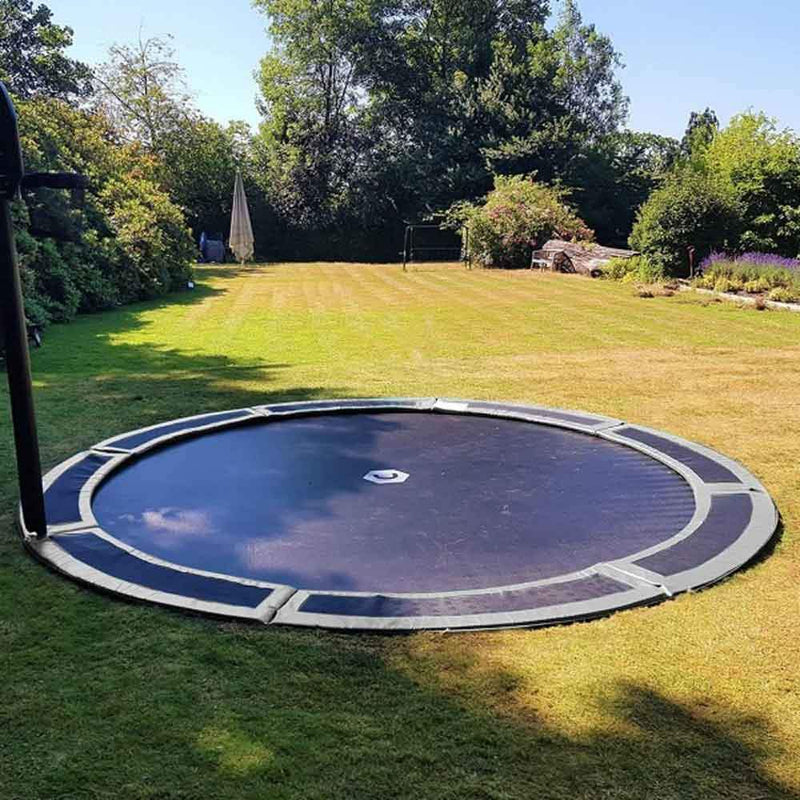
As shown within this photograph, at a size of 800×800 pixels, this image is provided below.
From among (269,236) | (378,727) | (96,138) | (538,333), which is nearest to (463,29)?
(269,236)

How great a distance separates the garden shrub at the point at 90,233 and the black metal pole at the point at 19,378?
5639 millimetres

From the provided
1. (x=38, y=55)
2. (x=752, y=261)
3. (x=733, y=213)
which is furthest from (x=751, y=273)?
(x=38, y=55)

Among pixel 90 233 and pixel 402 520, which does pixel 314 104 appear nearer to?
pixel 90 233

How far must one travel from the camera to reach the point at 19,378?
279cm

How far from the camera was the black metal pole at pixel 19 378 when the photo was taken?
2734mm

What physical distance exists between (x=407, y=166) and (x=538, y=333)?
60.0 ft

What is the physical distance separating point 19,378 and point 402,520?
5.19ft

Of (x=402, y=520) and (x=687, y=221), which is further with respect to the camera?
(x=687, y=221)

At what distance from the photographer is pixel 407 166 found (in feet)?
82.5

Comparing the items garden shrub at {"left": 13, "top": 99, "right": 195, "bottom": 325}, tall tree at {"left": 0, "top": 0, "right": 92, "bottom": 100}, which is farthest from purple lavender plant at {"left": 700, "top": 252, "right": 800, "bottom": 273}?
tall tree at {"left": 0, "top": 0, "right": 92, "bottom": 100}

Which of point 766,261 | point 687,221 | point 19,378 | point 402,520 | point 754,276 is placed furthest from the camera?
point 687,221

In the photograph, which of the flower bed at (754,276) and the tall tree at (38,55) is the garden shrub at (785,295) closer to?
the flower bed at (754,276)

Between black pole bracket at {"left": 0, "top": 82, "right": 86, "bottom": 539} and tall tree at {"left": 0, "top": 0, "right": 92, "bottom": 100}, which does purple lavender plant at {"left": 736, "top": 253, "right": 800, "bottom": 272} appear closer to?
black pole bracket at {"left": 0, "top": 82, "right": 86, "bottom": 539}

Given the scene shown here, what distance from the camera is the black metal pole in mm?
2734
